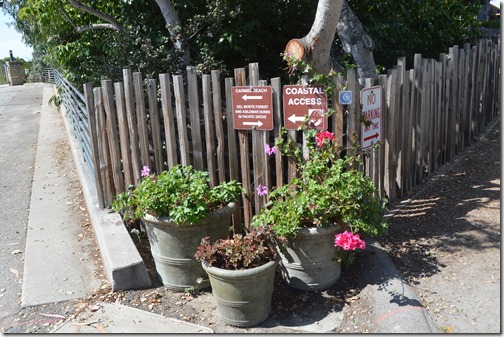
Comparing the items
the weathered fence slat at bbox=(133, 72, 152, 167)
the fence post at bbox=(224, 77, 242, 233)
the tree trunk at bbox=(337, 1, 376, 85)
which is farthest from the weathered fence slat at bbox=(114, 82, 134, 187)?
the tree trunk at bbox=(337, 1, 376, 85)

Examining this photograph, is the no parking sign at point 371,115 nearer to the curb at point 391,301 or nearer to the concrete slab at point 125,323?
the curb at point 391,301

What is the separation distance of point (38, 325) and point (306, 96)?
279 centimetres

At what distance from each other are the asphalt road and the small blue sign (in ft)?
10.4

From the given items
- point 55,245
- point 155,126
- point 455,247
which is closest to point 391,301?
point 455,247

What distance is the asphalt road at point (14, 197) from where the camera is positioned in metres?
4.70

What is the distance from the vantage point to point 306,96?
4473mm

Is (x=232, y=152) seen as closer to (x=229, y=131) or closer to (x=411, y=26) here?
(x=229, y=131)

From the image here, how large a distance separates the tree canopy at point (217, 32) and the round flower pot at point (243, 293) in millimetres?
3255

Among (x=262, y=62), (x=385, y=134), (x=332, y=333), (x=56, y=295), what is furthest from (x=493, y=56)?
(x=56, y=295)

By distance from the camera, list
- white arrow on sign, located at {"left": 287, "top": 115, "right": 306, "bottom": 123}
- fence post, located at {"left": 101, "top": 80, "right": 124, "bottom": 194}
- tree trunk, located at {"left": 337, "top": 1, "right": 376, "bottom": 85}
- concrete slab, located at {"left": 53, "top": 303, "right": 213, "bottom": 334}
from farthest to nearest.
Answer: tree trunk, located at {"left": 337, "top": 1, "right": 376, "bottom": 85}, fence post, located at {"left": 101, "top": 80, "right": 124, "bottom": 194}, white arrow on sign, located at {"left": 287, "top": 115, "right": 306, "bottom": 123}, concrete slab, located at {"left": 53, "top": 303, "right": 213, "bottom": 334}

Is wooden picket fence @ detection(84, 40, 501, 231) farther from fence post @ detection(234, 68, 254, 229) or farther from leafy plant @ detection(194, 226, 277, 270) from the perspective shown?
leafy plant @ detection(194, 226, 277, 270)

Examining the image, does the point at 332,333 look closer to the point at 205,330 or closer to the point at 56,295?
the point at 205,330

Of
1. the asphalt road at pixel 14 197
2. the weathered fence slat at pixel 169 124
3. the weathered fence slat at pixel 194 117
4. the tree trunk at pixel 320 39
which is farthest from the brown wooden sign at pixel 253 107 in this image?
the asphalt road at pixel 14 197

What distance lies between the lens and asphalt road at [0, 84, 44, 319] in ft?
15.4
